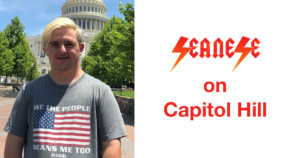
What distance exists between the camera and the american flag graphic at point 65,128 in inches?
56.5

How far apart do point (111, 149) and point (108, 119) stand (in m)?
0.18

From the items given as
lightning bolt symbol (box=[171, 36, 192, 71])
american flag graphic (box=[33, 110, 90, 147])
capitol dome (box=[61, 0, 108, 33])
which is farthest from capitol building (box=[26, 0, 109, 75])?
american flag graphic (box=[33, 110, 90, 147])

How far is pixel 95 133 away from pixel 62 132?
18 centimetres

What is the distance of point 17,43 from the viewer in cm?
2880

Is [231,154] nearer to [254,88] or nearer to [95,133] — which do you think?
[254,88]

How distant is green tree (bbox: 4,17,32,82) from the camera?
92.4 ft

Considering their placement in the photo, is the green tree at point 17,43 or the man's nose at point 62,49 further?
the green tree at point 17,43

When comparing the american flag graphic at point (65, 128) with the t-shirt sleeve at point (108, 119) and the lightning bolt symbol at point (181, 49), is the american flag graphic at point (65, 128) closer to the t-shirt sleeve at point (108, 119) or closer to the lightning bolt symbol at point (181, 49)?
the t-shirt sleeve at point (108, 119)

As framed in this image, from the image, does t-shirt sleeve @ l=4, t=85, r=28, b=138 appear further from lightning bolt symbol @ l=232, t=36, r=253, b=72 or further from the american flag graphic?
lightning bolt symbol @ l=232, t=36, r=253, b=72

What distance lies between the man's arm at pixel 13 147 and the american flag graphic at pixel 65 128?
151 millimetres

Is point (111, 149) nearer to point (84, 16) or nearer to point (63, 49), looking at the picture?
point (63, 49)

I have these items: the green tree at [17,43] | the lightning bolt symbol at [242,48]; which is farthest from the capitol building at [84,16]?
the lightning bolt symbol at [242,48]

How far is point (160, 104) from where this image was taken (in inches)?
122

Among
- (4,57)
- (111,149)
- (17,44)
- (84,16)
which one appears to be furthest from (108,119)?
(84,16)
